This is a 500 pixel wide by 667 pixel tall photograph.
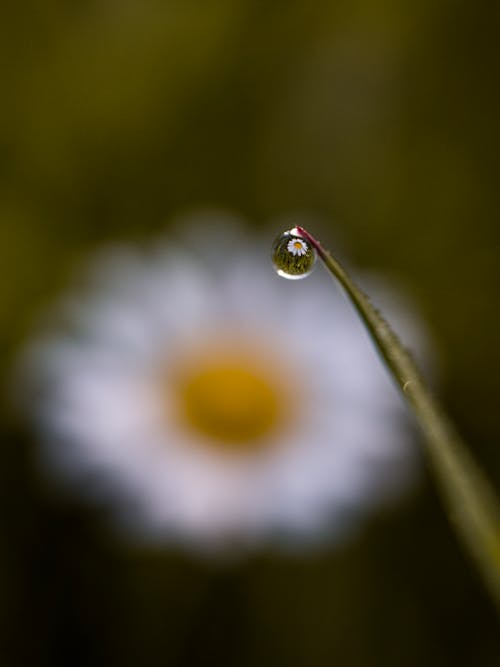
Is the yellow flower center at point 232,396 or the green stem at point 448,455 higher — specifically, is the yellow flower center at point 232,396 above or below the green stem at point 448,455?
above

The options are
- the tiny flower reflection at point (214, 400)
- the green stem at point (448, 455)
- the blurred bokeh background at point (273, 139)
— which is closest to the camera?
the green stem at point (448, 455)

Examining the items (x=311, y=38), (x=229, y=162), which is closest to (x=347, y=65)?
(x=311, y=38)

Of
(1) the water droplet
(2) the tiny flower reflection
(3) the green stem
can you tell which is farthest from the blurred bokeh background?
(3) the green stem

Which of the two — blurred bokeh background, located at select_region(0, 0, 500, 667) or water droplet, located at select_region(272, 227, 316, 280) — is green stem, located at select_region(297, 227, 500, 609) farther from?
blurred bokeh background, located at select_region(0, 0, 500, 667)

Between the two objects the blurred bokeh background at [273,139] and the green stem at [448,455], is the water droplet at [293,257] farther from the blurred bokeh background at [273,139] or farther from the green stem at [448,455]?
the blurred bokeh background at [273,139]

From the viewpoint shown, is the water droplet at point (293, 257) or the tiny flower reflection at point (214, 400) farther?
the tiny flower reflection at point (214, 400)

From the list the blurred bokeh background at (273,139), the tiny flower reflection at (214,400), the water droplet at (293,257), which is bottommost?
the water droplet at (293,257)

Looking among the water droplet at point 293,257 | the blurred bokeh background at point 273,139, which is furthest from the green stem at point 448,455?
the blurred bokeh background at point 273,139

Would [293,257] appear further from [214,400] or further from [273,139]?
[273,139]

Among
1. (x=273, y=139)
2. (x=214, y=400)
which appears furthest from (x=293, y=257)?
(x=273, y=139)
